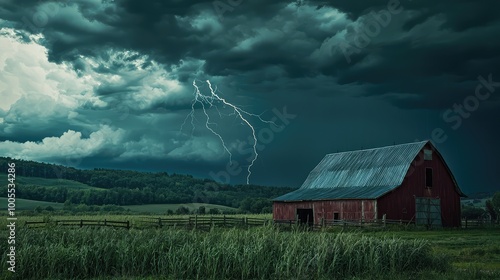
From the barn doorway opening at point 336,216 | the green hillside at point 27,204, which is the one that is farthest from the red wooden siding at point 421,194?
Result: the green hillside at point 27,204

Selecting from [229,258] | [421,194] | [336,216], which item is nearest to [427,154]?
[421,194]

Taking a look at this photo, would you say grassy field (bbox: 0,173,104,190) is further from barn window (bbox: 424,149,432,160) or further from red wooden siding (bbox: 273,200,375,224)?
barn window (bbox: 424,149,432,160)

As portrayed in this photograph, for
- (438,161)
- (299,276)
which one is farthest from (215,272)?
(438,161)

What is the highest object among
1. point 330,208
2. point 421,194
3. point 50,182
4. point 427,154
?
point 427,154

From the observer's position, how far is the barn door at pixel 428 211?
4876 centimetres

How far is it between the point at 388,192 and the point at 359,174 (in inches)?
294

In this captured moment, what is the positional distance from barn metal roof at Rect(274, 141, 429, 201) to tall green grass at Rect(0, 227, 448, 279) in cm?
2837

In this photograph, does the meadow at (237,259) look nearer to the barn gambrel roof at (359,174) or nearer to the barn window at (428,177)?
the barn gambrel roof at (359,174)

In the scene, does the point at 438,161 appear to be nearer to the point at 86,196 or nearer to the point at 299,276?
the point at 299,276

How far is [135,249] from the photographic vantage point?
18.4 metres

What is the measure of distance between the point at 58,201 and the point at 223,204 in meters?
41.4

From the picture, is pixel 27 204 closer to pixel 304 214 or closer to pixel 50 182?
pixel 50 182

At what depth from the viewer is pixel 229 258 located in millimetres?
17047

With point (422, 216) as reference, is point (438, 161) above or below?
above
